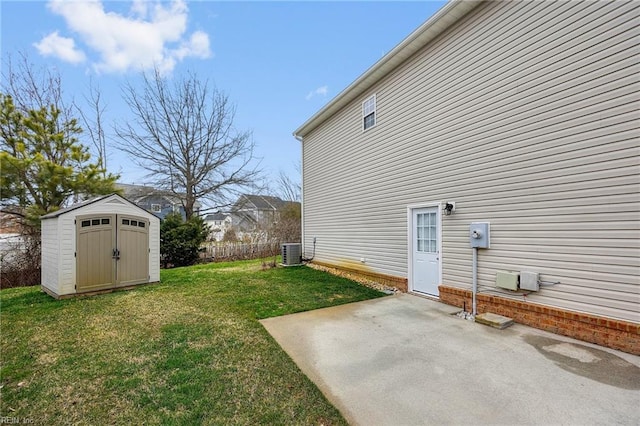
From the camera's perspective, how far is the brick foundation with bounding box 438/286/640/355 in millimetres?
3240

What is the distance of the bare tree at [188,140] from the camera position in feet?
45.1

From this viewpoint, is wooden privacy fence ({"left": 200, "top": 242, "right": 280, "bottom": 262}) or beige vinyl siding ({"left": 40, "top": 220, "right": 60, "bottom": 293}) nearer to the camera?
beige vinyl siding ({"left": 40, "top": 220, "right": 60, "bottom": 293})

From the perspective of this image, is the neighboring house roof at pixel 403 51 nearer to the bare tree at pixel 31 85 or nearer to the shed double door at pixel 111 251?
the shed double door at pixel 111 251

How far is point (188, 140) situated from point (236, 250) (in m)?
6.36

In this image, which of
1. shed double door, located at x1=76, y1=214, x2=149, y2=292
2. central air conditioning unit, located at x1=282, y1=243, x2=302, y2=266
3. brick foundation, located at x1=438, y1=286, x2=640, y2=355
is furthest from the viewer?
central air conditioning unit, located at x1=282, y1=243, x2=302, y2=266

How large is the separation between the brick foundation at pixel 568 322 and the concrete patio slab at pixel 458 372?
→ 131 millimetres

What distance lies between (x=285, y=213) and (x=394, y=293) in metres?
10.9

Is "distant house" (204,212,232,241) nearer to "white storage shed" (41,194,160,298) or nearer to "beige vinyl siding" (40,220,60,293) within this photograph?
"white storage shed" (41,194,160,298)

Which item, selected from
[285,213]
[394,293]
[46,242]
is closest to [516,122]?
[394,293]

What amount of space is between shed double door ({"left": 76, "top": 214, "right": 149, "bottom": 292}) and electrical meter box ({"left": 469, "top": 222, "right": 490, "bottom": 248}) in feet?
23.6

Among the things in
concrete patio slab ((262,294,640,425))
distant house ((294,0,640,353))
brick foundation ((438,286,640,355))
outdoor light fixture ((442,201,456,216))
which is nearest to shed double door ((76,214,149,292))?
concrete patio slab ((262,294,640,425))

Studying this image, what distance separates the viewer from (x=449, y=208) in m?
5.31

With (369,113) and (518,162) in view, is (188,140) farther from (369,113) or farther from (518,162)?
(518,162)

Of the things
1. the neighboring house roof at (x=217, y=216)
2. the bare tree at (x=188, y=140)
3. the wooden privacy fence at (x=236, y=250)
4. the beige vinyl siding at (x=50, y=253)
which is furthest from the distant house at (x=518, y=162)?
the neighboring house roof at (x=217, y=216)
